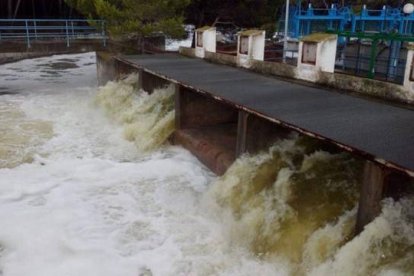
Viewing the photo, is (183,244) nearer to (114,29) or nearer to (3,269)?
(3,269)

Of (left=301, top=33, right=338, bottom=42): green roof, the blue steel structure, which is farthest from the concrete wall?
the blue steel structure

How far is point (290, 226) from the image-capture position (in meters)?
5.14

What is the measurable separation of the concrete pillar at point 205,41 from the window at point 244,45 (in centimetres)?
198

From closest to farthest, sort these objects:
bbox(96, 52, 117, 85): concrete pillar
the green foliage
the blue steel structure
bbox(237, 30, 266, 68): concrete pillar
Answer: bbox(237, 30, 266, 68): concrete pillar
the blue steel structure
the green foliage
bbox(96, 52, 117, 85): concrete pillar

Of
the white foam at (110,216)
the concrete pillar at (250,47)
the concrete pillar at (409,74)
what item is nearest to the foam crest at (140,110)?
the white foam at (110,216)

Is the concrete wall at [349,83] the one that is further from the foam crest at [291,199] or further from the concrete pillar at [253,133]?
the concrete pillar at [253,133]

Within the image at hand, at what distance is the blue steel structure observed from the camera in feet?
44.5

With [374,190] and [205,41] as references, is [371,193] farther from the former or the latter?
[205,41]

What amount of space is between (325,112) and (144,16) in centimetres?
1061

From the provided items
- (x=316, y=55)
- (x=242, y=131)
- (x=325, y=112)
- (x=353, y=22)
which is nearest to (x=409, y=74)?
(x=325, y=112)

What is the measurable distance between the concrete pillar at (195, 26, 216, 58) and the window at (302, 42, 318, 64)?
4621mm

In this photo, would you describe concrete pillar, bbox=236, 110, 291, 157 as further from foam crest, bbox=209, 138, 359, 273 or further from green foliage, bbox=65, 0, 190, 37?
green foliage, bbox=65, 0, 190, 37

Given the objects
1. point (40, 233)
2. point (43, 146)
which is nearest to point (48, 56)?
point (43, 146)

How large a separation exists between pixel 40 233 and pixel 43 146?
3901 mm
